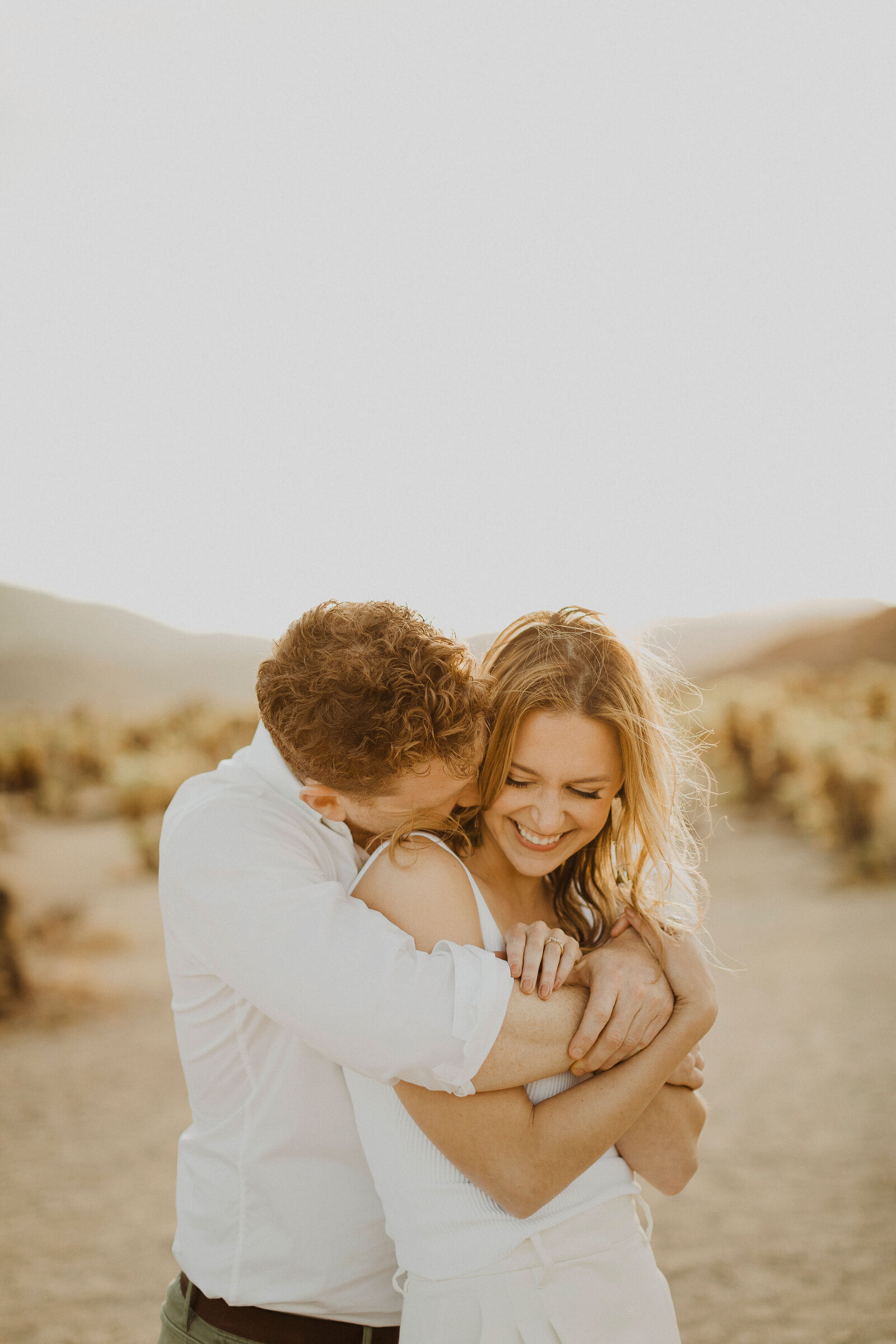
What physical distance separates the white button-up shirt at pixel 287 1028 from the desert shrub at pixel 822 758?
6.36m

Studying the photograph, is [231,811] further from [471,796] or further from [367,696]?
[471,796]

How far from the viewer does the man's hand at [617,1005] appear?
5.50 feet

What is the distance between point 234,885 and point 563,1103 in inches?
25.4

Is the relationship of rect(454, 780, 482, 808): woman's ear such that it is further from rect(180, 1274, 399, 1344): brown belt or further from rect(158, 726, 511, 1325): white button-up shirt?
rect(180, 1274, 399, 1344): brown belt

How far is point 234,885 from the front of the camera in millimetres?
1536

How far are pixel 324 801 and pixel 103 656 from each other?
3937 centimetres

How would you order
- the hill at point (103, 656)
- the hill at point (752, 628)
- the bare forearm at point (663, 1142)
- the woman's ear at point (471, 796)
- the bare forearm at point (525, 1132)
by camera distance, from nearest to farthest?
the bare forearm at point (525, 1132) → the bare forearm at point (663, 1142) → the woman's ear at point (471, 796) → the hill at point (103, 656) → the hill at point (752, 628)

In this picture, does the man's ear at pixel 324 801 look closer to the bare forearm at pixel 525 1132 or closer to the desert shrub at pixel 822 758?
the bare forearm at pixel 525 1132

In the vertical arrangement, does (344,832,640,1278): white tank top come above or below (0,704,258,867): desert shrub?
above

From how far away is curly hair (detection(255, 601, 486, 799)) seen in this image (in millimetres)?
1594

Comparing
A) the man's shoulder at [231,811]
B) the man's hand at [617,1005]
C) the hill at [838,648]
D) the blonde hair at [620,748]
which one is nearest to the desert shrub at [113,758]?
the blonde hair at [620,748]

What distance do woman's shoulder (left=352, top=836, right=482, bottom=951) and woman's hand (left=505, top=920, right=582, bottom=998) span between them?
7cm

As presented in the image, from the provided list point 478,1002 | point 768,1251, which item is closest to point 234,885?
point 478,1002

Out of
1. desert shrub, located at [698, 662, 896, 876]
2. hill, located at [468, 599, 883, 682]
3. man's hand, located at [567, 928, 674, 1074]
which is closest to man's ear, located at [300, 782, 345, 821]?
man's hand, located at [567, 928, 674, 1074]
